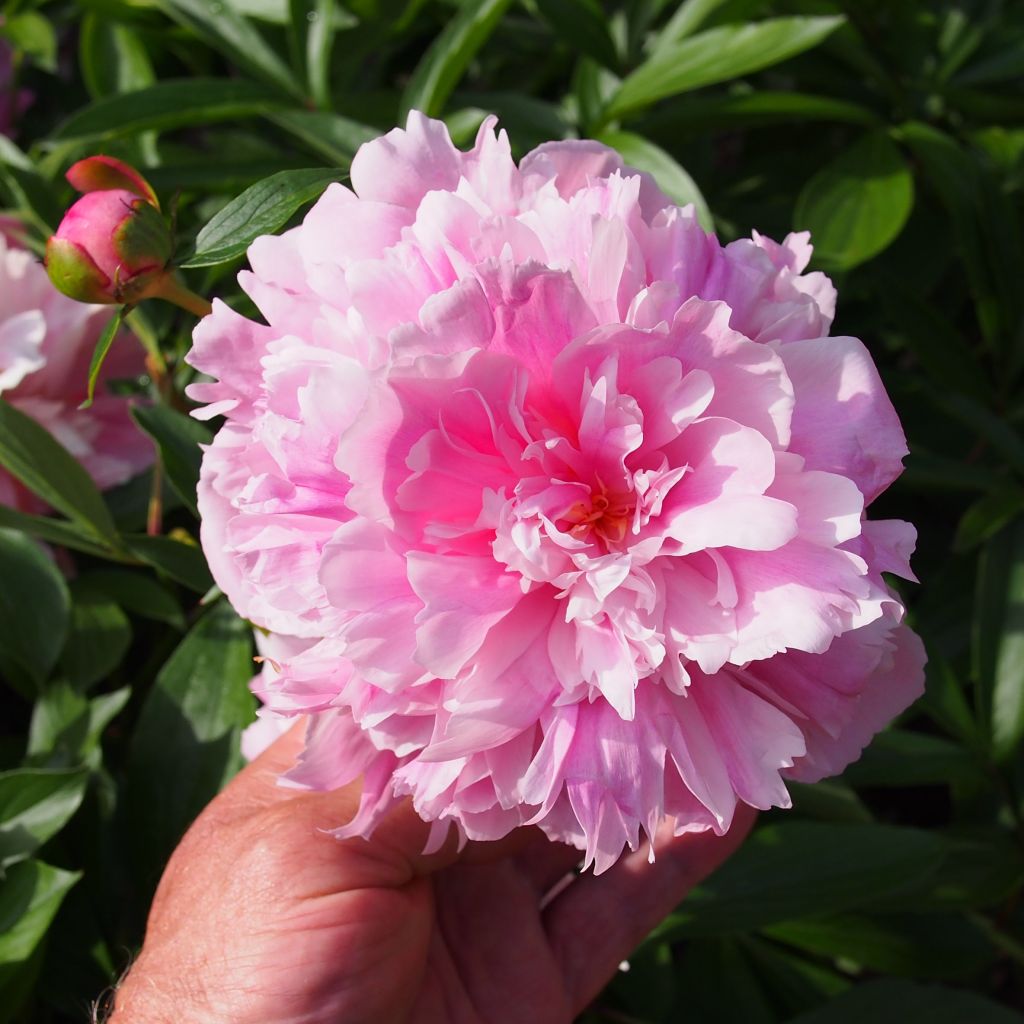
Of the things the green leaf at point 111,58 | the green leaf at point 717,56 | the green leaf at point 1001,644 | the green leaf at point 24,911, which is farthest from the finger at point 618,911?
the green leaf at point 111,58

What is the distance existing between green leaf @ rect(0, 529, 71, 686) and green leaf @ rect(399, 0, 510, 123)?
1.57 ft

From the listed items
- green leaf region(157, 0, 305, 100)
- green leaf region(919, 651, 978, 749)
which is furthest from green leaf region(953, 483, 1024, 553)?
green leaf region(157, 0, 305, 100)

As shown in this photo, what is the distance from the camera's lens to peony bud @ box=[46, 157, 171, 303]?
0.62 meters

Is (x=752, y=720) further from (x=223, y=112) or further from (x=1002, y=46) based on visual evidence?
(x=1002, y=46)

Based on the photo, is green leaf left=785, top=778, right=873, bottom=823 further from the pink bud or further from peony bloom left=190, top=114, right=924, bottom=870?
the pink bud

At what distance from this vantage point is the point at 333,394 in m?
0.52

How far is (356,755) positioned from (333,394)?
0.22 metres

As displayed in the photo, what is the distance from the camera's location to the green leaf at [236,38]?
99 centimetres

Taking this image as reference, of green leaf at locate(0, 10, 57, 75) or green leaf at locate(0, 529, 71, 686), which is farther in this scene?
green leaf at locate(0, 10, 57, 75)

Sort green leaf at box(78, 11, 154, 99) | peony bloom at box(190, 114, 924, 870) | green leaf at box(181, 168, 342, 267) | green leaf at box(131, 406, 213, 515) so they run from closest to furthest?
peony bloom at box(190, 114, 924, 870), green leaf at box(181, 168, 342, 267), green leaf at box(131, 406, 213, 515), green leaf at box(78, 11, 154, 99)

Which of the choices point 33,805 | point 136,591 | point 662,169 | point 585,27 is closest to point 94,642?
point 136,591

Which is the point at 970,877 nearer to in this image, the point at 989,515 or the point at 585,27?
the point at 989,515

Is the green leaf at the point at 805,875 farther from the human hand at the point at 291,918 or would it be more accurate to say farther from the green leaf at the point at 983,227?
the green leaf at the point at 983,227

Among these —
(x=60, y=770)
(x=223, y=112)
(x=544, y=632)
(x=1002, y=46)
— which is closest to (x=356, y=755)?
(x=544, y=632)
